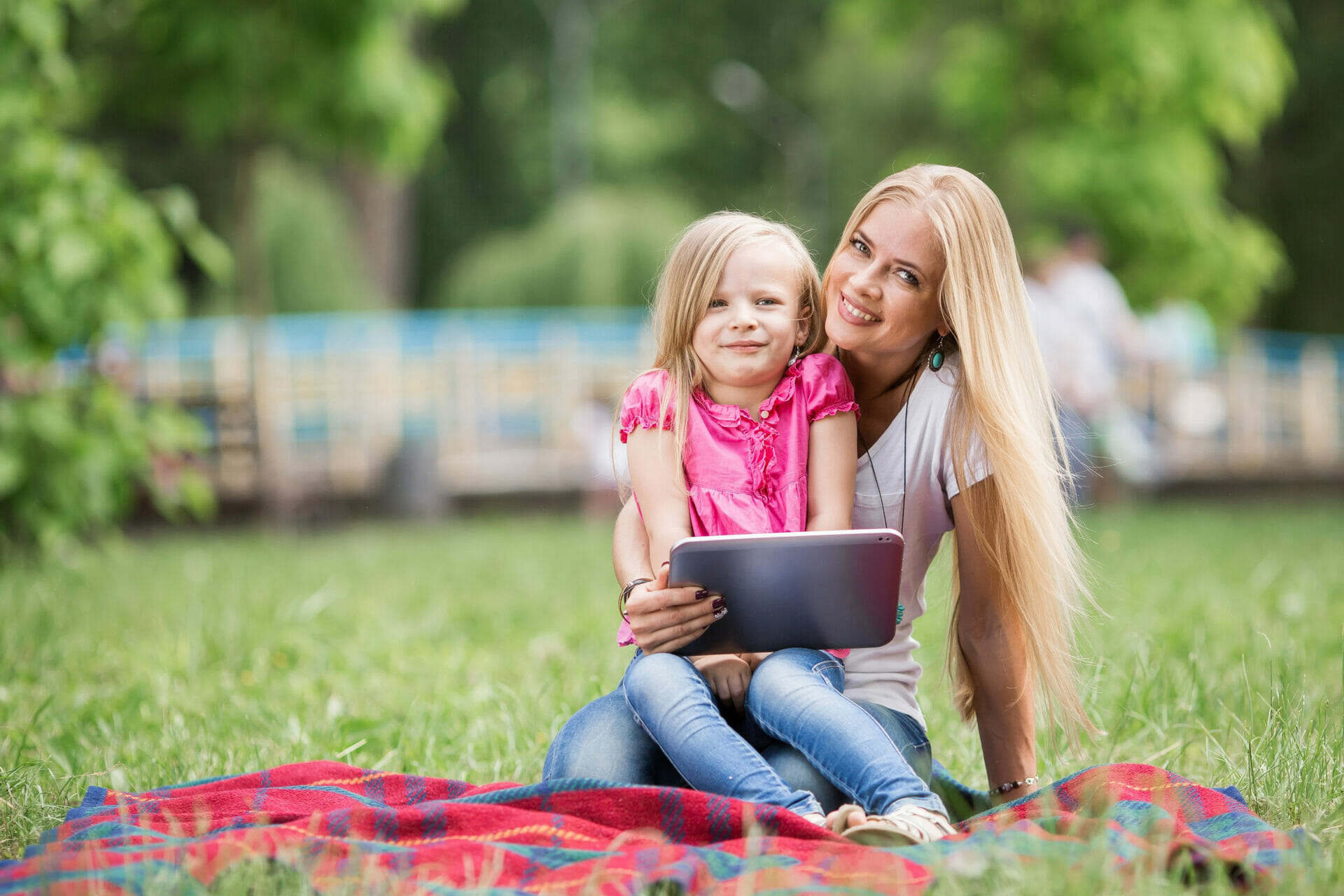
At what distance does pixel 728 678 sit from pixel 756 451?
42cm

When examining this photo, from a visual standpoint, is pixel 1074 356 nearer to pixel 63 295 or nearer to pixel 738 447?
pixel 63 295

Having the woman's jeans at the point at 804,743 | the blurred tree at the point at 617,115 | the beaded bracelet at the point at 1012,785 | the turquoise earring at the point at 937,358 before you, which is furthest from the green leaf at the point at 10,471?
the blurred tree at the point at 617,115

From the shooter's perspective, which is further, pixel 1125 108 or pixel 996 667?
pixel 1125 108

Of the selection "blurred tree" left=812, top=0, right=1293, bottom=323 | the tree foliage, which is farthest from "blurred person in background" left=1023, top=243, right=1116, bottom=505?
"blurred tree" left=812, top=0, right=1293, bottom=323

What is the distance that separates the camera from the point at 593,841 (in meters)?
2.02

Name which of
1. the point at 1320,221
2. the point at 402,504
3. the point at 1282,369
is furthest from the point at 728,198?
the point at 402,504

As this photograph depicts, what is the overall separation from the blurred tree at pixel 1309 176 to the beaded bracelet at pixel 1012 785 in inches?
782

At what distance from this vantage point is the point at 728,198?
29250mm

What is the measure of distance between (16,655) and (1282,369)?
14430mm

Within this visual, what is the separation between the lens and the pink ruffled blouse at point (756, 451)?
2.38 metres

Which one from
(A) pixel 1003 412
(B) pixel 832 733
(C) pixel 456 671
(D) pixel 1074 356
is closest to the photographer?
(B) pixel 832 733

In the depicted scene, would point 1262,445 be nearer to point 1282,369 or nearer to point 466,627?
point 1282,369

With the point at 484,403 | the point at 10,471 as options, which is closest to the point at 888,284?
the point at 10,471

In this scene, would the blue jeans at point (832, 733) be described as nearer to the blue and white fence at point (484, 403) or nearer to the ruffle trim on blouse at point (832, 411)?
the ruffle trim on blouse at point (832, 411)
